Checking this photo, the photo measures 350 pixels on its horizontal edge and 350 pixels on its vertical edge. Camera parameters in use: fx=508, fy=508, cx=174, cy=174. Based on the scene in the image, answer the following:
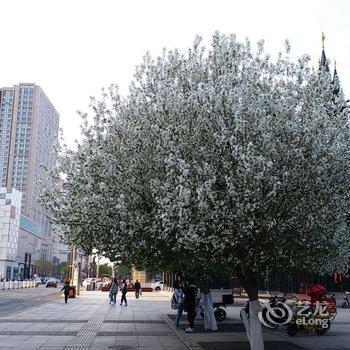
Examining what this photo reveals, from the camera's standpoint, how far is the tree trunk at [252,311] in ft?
44.8

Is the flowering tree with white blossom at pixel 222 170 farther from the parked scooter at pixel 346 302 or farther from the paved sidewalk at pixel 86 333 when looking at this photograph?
the parked scooter at pixel 346 302

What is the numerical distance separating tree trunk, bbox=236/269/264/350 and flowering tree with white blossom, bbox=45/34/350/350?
0.03 metres

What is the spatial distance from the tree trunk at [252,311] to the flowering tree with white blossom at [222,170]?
0.03 m

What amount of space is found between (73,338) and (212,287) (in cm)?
4019

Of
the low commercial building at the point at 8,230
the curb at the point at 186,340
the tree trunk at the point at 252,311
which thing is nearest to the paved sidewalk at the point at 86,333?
the curb at the point at 186,340

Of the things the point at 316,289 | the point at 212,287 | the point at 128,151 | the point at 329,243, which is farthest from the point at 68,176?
the point at 212,287

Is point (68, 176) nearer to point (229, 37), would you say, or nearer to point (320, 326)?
point (229, 37)

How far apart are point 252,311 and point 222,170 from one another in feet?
14.0

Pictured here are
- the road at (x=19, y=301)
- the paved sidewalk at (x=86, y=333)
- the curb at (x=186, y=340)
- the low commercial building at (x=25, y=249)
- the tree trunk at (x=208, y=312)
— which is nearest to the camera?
the curb at (x=186, y=340)

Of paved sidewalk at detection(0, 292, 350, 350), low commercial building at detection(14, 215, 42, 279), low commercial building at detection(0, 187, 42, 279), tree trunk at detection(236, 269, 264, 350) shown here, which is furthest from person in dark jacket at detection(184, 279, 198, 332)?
low commercial building at detection(14, 215, 42, 279)

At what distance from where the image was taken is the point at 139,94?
15.4 metres

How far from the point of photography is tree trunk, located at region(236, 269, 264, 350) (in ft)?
44.8

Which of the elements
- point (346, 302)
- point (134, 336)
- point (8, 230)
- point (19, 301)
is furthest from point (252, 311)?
point (8, 230)

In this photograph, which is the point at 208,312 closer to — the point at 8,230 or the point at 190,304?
the point at 190,304
